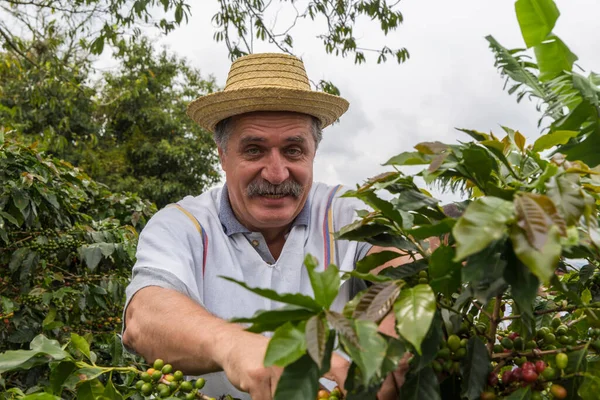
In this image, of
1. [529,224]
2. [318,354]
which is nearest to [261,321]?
[318,354]

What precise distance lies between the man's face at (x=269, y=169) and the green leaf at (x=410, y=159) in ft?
3.91

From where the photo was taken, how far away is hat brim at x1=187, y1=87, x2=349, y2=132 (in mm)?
2143

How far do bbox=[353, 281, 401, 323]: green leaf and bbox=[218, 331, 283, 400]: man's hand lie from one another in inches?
8.0

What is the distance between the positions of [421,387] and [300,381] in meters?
0.21

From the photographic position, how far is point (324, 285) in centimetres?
70

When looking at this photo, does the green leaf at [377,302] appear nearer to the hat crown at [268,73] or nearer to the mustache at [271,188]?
the mustache at [271,188]

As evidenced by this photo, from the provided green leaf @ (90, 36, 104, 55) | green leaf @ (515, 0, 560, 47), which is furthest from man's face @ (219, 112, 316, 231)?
green leaf @ (90, 36, 104, 55)

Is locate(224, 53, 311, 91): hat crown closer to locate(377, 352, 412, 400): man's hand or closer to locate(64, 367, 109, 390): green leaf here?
locate(64, 367, 109, 390): green leaf

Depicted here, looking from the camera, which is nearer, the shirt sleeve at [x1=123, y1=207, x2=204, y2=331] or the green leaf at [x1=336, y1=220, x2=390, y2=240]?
the green leaf at [x1=336, y1=220, x2=390, y2=240]

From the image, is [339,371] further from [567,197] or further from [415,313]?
[567,197]

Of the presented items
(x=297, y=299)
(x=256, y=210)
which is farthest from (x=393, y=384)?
(x=256, y=210)

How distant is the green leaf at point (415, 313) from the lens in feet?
2.14

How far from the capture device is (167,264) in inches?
67.4

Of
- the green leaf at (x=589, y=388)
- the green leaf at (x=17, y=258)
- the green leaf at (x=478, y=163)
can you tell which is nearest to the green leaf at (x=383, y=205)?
the green leaf at (x=478, y=163)
